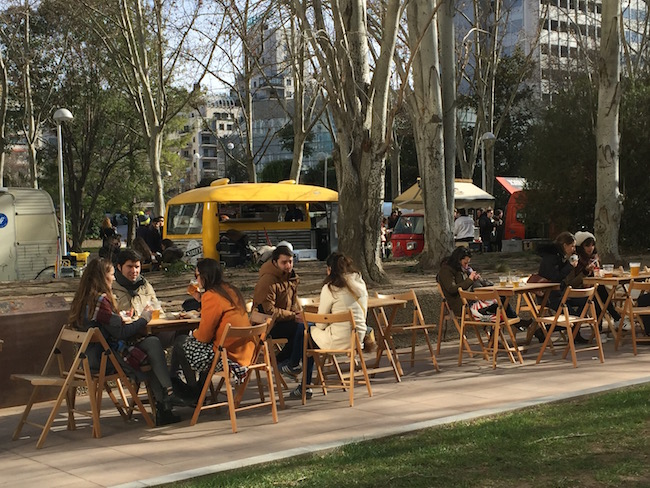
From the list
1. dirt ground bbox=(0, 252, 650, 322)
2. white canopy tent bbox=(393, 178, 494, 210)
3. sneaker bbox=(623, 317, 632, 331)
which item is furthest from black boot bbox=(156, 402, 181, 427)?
white canopy tent bbox=(393, 178, 494, 210)

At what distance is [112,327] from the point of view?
7348 millimetres

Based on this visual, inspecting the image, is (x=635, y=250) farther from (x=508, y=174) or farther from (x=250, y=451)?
(x=508, y=174)

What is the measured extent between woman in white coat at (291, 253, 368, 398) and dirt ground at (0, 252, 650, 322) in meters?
3.05

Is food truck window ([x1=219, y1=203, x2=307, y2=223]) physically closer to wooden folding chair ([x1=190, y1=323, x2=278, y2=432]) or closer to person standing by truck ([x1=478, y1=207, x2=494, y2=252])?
person standing by truck ([x1=478, y1=207, x2=494, y2=252])

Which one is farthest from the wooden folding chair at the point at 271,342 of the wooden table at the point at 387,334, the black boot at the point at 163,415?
the black boot at the point at 163,415

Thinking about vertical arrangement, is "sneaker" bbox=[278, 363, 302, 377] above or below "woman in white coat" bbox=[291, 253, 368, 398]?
below

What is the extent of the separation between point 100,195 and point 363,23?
31.2m

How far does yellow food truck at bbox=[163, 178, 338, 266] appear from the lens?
2080cm

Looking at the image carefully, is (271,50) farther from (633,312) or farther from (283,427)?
(283,427)

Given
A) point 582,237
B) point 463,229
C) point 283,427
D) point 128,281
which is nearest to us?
point 283,427

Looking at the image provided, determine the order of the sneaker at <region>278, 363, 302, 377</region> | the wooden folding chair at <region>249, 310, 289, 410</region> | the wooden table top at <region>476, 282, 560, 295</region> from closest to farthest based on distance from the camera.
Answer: the wooden folding chair at <region>249, 310, 289, 410</region>
the sneaker at <region>278, 363, 302, 377</region>
the wooden table top at <region>476, 282, 560, 295</region>

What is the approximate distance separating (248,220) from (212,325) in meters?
14.3

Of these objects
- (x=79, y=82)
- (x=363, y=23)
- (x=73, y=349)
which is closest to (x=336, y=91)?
(x=363, y=23)

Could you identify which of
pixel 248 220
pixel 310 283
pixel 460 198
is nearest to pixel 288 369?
pixel 310 283
